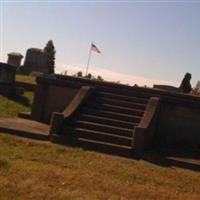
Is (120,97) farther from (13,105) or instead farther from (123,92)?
(13,105)

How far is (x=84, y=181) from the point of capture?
8578mm

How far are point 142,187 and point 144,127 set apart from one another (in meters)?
3.84

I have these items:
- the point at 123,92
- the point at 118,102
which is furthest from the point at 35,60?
the point at 118,102

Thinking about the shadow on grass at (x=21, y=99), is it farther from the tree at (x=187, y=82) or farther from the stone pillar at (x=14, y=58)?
the stone pillar at (x=14, y=58)

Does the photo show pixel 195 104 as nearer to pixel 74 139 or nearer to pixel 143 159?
pixel 143 159

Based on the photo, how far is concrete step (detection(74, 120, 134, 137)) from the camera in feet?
43.1

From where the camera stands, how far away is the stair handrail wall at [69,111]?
12.9 metres

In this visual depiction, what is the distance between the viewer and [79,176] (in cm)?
888

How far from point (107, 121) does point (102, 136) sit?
102cm

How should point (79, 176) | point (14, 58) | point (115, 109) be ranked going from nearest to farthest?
point (79, 176)
point (115, 109)
point (14, 58)

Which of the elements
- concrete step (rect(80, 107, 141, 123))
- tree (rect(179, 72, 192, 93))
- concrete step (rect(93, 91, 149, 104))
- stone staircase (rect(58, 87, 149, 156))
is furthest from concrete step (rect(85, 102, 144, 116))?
tree (rect(179, 72, 192, 93))

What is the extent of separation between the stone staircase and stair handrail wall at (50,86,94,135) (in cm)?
17

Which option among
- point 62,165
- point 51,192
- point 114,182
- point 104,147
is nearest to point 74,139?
point 104,147

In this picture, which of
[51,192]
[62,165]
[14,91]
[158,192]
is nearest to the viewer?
[51,192]
